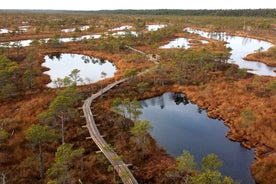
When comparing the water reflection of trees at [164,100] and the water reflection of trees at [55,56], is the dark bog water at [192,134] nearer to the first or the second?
the water reflection of trees at [164,100]

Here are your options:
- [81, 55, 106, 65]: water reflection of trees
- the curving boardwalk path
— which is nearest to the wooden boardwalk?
the curving boardwalk path

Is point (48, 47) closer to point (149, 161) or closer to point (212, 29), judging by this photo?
point (149, 161)

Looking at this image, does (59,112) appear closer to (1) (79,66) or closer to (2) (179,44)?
(1) (79,66)

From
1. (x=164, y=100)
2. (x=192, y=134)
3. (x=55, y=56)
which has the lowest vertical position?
(x=192, y=134)

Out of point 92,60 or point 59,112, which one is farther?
point 92,60

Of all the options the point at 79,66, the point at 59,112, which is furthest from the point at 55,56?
the point at 59,112


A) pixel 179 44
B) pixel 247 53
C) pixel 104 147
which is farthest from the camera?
pixel 179 44

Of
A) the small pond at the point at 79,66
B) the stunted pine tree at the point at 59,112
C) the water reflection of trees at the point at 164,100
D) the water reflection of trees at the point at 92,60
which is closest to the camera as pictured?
the stunted pine tree at the point at 59,112

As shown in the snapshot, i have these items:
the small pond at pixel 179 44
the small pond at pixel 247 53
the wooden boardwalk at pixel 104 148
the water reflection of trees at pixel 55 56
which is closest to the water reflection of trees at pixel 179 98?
the wooden boardwalk at pixel 104 148
